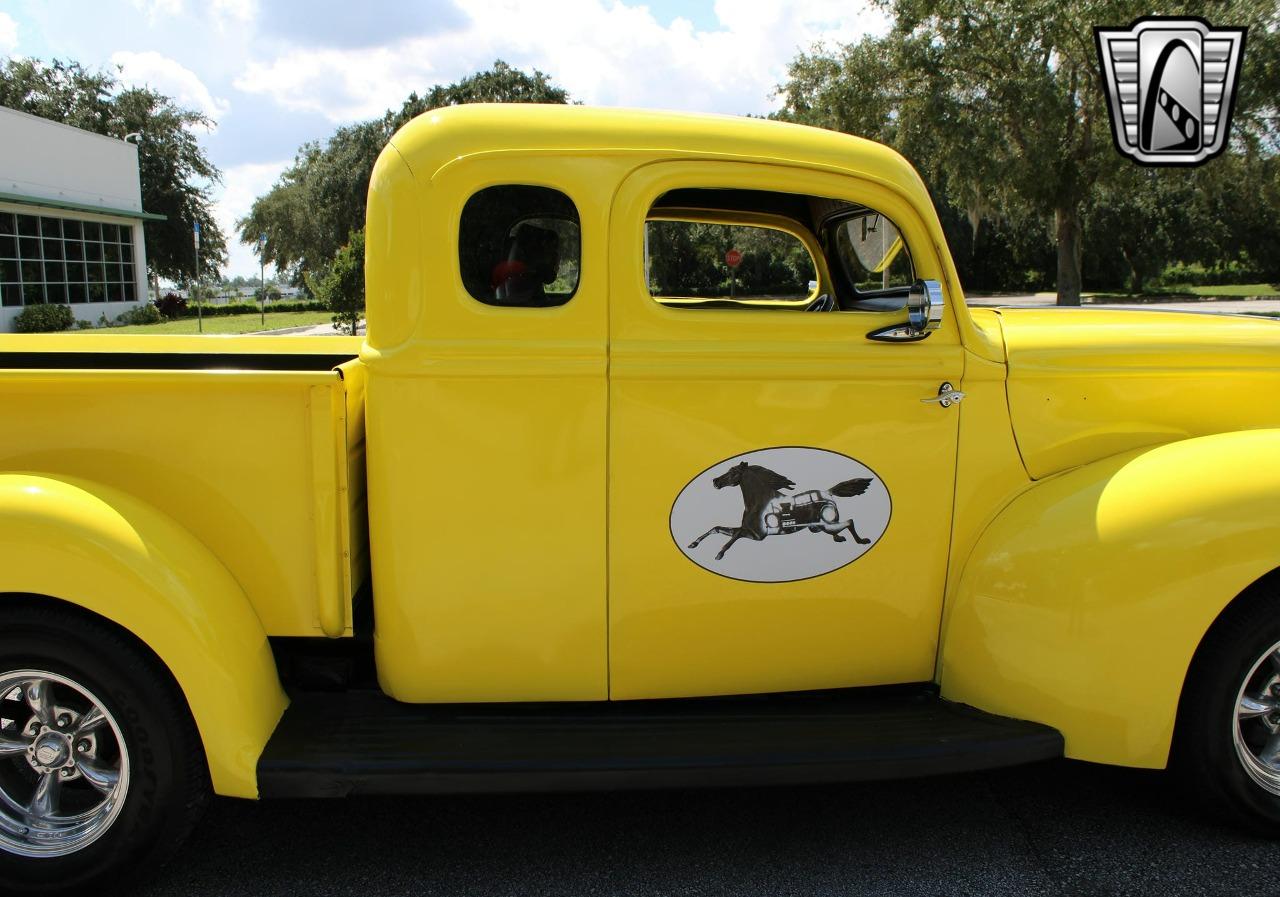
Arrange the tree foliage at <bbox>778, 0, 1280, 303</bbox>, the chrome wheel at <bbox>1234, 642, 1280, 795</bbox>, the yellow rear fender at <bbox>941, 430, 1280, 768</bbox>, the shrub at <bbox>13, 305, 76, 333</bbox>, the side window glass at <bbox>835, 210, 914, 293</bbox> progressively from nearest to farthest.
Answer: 1. the yellow rear fender at <bbox>941, 430, 1280, 768</bbox>
2. the chrome wheel at <bbox>1234, 642, 1280, 795</bbox>
3. the side window glass at <bbox>835, 210, 914, 293</bbox>
4. the tree foliage at <bbox>778, 0, 1280, 303</bbox>
5. the shrub at <bbox>13, 305, 76, 333</bbox>

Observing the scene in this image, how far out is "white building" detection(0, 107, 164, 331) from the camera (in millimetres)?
23641

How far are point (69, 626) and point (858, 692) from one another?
221 cm

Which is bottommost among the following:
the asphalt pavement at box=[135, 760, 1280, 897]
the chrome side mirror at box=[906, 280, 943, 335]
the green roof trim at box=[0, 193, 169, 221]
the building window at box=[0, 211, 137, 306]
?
the asphalt pavement at box=[135, 760, 1280, 897]

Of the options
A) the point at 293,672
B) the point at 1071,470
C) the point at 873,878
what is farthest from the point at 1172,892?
the point at 293,672

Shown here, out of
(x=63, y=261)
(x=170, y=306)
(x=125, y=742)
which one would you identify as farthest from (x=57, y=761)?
(x=170, y=306)

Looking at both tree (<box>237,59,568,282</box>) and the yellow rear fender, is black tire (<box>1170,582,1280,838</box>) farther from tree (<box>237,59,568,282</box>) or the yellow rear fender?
tree (<box>237,59,568,282</box>)

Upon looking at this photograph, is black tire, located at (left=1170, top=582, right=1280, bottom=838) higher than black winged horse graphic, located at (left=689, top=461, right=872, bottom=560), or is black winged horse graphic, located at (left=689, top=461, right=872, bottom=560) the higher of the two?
black winged horse graphic, located at (left=689, top=461, right=872, bottom=560)

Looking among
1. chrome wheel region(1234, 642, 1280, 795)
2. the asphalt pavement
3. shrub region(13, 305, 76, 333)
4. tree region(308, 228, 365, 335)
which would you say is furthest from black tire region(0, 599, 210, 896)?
shrub region(13, 305, 76, 333)

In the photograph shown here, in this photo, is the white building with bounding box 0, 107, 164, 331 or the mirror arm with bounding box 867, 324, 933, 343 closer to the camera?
the mirror arm with bounding box 867, 324, 933, 343

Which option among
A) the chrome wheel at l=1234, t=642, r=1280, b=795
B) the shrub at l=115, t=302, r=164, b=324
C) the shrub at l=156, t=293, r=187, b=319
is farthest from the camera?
the shrub at l=156, t=293, r=187, b=319

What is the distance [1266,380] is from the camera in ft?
9.68

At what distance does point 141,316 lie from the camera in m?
28.6

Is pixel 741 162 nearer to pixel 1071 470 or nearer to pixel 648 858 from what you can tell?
pixel 1071 470

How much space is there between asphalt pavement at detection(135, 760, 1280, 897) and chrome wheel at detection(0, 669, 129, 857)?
28 cm
